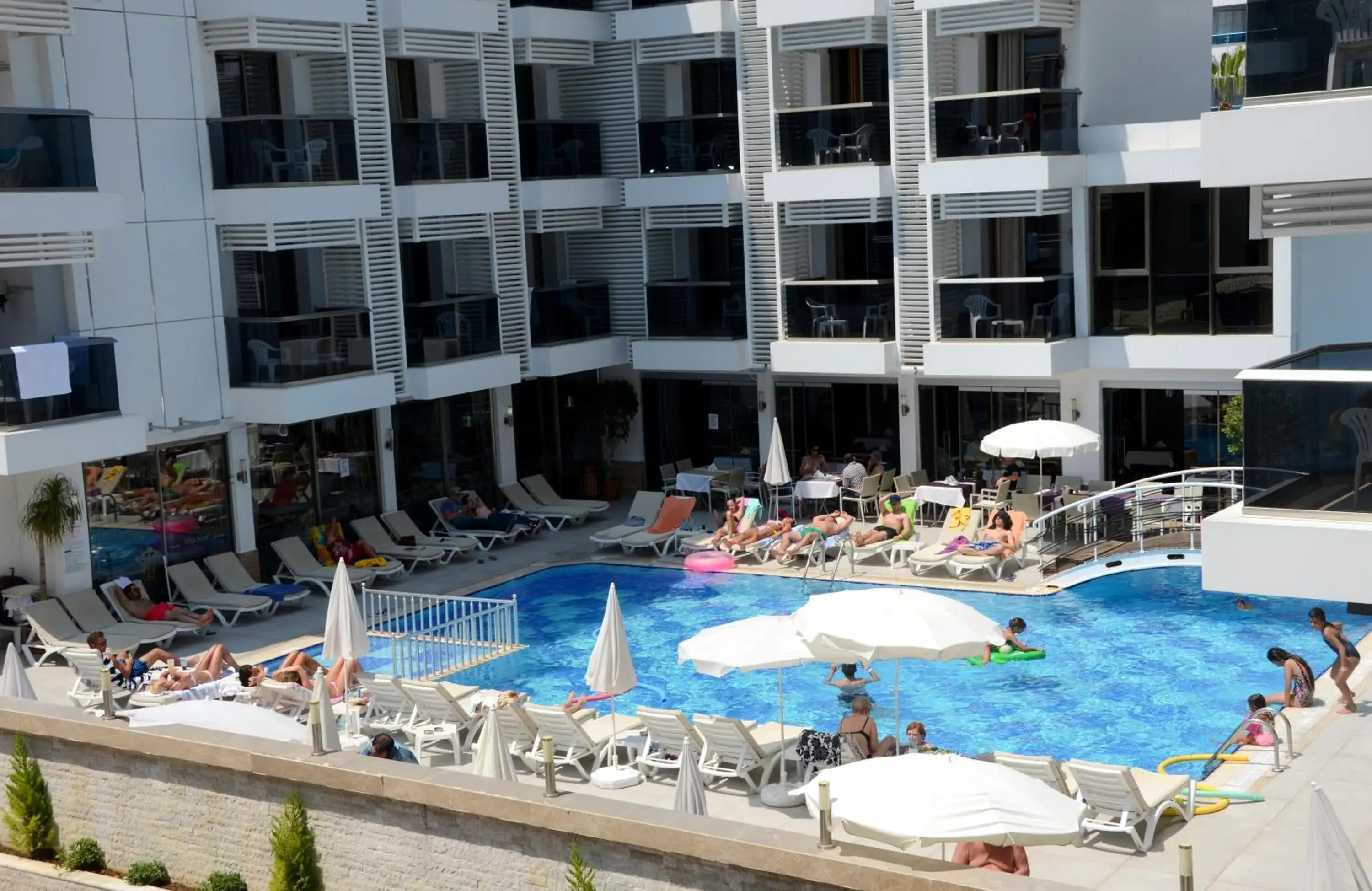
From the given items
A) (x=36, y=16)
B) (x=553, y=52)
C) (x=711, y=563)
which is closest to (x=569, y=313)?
(x=553, y=52)

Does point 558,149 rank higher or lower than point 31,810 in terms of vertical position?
higher

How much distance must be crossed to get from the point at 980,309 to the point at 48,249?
14868 mm

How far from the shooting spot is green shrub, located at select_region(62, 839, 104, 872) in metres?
16.0

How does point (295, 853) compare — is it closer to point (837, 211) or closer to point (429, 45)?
point (429, 45)

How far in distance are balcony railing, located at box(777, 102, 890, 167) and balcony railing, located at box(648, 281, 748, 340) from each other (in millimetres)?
2763

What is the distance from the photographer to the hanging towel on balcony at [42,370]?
21.9 meters

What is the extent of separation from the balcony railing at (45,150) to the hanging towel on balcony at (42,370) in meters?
2.12

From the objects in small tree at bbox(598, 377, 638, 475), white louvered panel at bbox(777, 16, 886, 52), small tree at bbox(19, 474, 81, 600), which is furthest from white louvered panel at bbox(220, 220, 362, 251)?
white louvered panel at bbox(777, 16, 886, 52)

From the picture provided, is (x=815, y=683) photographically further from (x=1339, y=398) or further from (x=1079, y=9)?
(x=1079, y=9)

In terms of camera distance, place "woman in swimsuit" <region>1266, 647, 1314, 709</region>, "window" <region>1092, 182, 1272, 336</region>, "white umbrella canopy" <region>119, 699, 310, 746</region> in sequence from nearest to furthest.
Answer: "white umbrella canopy" <region>119, 699, 310, 746</region> < "woman in swimsuit" <region>1266, 647, 1314, 709</region> < "window" <region>1092, 182, 1272, 336</region>

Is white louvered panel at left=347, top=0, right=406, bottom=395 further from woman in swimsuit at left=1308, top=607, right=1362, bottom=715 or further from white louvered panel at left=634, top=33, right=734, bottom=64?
woman in swimsuit at left=1308, top=607, right=1362, bottom=715

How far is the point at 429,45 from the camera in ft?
93.7

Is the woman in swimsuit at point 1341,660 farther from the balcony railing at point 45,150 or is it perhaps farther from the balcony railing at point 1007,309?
the balcony railing at point 45,150

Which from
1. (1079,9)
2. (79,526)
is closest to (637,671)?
(79,526)
